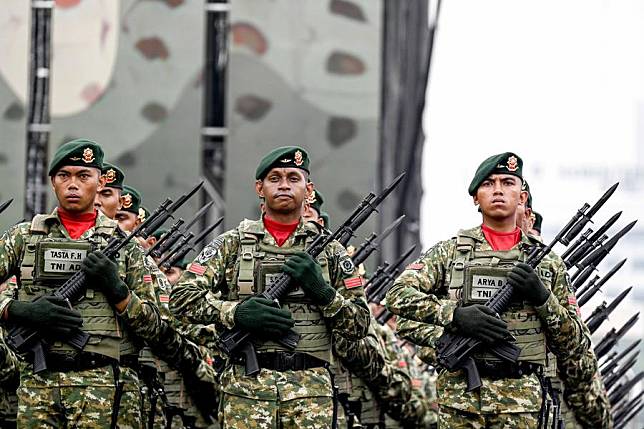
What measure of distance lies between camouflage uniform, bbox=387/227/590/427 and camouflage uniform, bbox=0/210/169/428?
58.3 inches

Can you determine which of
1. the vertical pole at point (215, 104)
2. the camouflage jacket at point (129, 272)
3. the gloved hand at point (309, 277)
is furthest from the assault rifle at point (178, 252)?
the vertical pole at point (215, 104)

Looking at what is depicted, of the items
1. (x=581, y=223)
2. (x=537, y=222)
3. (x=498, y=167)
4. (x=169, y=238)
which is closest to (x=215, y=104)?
(x=169, y=238)

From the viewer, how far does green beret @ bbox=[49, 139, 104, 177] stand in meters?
9.17

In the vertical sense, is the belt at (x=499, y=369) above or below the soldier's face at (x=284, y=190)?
below

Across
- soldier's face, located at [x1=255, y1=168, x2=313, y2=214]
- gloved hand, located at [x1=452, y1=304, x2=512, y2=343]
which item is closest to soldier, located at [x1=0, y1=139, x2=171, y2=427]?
soldier's face, located at [x1=255, y1=168, x2=313, y2=214]

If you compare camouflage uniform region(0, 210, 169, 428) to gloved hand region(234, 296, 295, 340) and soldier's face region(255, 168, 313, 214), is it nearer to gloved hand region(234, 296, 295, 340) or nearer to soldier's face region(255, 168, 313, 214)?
gloved hand region(234, 296, 295, 340)

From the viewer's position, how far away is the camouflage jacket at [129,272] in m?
9.12

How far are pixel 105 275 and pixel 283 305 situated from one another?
98 centimetres

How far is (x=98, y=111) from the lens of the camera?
63.2 ft

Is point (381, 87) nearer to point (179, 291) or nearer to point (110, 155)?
point (110, 155)

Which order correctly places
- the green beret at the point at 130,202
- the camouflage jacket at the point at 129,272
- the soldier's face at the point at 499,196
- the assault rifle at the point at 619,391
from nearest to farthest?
the camouflage jacket at the point at 129,272 < the soldier's face at the point at 499,196 < the green beret at the point at 130,202 < the assault rifle at the point at 619,391

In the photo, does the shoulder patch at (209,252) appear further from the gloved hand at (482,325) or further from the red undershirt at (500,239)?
the red undershirt at (500,239)

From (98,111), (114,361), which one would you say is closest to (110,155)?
(98,111)

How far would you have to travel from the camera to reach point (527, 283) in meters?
9.08
